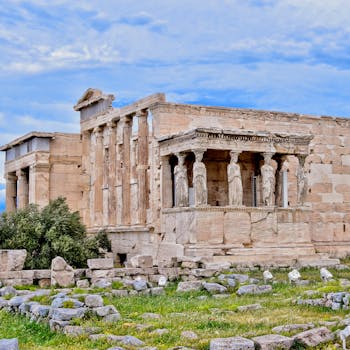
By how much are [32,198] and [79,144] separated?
262 centimetres

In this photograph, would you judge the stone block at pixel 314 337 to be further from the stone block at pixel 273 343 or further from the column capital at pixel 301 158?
the column capital at pixel 301 158

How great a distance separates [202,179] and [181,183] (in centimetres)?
74

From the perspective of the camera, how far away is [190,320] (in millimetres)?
10109

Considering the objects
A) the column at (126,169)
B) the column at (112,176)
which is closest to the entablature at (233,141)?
the column at (126,169)

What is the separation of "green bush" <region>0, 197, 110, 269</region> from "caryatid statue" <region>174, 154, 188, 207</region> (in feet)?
9.86

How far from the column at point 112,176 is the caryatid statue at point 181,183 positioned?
16.2 feet

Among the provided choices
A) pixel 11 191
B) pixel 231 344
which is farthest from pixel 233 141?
pixel 11 191

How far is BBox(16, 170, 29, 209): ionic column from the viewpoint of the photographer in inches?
1089

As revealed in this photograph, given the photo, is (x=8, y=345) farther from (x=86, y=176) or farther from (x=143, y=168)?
(x=86, y=176)

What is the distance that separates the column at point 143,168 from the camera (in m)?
22.3

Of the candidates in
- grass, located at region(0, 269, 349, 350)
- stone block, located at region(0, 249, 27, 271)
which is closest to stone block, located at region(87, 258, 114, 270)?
stone block, located at region(0, 249, 27, 271)

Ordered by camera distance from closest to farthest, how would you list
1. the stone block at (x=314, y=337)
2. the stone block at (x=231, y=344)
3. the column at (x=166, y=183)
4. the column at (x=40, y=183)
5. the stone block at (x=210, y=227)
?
the stone block at (x=231, y=344), the stone block at (x=314, y=337), the stone block at (x=210, y=227), the column at (x=166, y=183), the column at (x=40, y=183)

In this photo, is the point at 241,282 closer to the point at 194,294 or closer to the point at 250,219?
the point at 194,294

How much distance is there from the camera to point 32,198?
1018 inches
